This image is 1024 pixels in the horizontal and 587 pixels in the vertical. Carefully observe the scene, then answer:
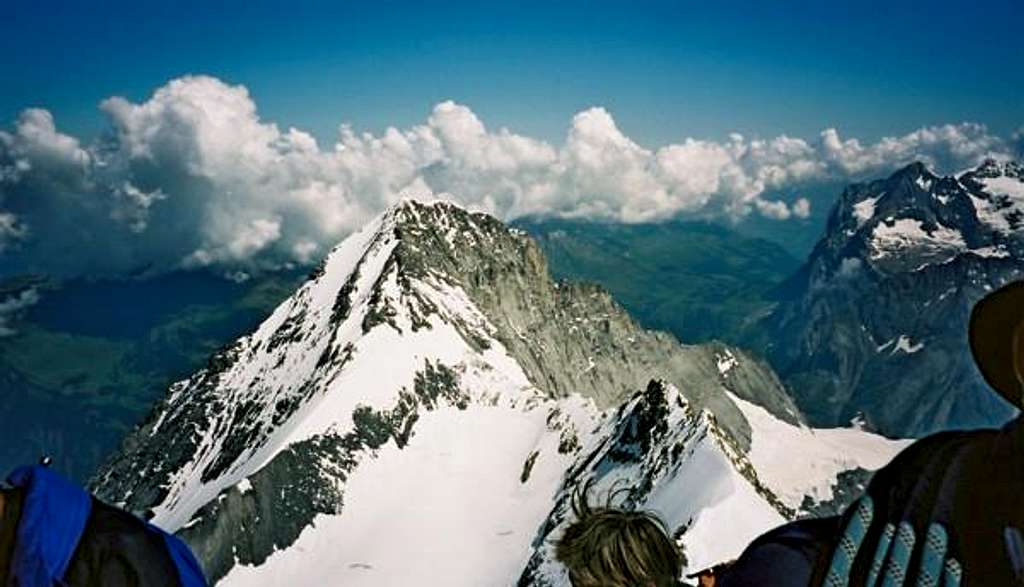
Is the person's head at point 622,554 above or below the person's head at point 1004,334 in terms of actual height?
below

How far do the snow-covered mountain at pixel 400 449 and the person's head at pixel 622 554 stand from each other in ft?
172

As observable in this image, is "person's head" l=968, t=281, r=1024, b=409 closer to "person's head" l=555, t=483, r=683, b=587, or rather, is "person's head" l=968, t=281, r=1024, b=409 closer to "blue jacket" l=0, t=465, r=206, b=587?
"person's head" l=555, t=483, r=683, b=587

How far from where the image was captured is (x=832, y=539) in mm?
4059

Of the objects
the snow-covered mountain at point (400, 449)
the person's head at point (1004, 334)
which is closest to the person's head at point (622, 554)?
the person's head at point (1004, 334)

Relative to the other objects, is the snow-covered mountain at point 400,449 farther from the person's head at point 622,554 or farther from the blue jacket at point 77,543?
the blue jacket at point 77,543

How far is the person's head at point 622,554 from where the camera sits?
16.5 ft

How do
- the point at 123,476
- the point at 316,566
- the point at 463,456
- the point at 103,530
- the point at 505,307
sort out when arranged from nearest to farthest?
the point at 103,530 → the point at 316,566 → the point at 463,456 → the point at 123,476 → the point at 505,307

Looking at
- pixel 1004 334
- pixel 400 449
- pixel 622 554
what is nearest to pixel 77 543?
pixel 622 554

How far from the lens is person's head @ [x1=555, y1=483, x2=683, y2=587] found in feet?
16.5

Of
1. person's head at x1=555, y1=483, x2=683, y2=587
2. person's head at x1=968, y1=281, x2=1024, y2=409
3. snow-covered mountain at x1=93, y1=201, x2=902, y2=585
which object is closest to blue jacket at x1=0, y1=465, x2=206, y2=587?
person's head at x1=555, y1=483, x2=683, y2=587

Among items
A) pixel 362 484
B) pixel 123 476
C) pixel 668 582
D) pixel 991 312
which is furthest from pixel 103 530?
pixel 123 476

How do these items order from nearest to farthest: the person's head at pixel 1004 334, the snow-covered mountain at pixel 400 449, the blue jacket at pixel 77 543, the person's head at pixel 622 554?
1. the person's head at pixel 1004 334
2. the blue jacket at pixel 77 543
3. the person's head at pixel 622 554
4. the snow-covered mountain at pixel 400 449

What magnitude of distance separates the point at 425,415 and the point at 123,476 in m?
79.2

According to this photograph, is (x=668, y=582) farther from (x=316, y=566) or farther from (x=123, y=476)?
(x=123, y=476)
